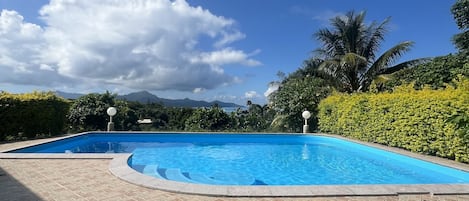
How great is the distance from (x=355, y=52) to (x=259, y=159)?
40.5ft

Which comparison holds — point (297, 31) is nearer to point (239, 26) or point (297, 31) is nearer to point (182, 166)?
point (239, 26)

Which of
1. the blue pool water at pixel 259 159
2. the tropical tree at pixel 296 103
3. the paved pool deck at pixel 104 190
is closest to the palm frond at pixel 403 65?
the tropical tree at pixel 296 103

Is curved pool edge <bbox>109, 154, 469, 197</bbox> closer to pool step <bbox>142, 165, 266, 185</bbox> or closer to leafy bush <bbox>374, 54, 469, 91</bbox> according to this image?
pool step <bbox>142, 165, 266, 185</bbox>

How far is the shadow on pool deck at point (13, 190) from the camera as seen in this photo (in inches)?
195

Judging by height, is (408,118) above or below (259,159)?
above

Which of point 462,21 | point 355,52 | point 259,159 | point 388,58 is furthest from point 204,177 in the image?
point 462,21

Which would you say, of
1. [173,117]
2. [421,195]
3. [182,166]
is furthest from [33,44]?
[421,195]

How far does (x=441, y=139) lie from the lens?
9.41 metres

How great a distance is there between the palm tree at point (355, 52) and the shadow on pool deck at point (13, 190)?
16.4m

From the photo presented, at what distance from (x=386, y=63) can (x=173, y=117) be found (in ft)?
42.0

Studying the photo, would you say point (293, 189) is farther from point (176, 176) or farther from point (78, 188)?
point (78, 188)

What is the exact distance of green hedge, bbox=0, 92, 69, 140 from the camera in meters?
11.8

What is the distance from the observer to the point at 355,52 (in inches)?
802

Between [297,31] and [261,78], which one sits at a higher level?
[297,31]
